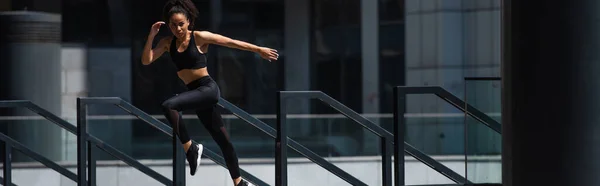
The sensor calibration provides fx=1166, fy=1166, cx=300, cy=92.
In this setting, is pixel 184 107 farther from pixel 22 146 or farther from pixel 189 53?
pixel 22 146

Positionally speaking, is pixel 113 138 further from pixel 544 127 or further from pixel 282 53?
pixel 544 127

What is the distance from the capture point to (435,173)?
30.5 ft

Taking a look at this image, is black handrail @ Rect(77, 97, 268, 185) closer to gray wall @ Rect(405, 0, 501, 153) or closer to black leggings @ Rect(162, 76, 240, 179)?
black leggings @ Rect(162, 76, 240, 179)

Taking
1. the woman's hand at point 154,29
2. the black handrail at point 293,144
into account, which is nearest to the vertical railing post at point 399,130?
the woman's hand at point 154,29

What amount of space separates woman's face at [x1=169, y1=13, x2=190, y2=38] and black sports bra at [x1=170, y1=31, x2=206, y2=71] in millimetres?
64

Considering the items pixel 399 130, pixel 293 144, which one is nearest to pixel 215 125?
pixel 399 130

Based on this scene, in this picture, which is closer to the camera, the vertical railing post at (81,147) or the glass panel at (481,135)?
the glass panel at (481,135)

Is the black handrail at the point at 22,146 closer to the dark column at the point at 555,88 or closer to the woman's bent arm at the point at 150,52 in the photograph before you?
the woman's bent arm at the point at 150,52

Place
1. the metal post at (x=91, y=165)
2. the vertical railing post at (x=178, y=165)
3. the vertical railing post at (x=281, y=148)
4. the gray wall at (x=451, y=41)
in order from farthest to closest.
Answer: the gray wall at (x=451, y=41)
the metal post at (x=91, y=165)
the vertical railing post at (x=178, y=165)
the vertical railing post at (x=281, y=148)

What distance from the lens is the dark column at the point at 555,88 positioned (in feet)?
13.7

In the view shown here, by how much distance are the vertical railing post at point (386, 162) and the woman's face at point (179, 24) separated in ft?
7.23

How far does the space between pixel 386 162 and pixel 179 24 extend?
2.36 m

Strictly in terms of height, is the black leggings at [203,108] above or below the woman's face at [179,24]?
below

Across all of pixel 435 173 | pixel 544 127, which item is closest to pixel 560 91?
pixel 544 127
